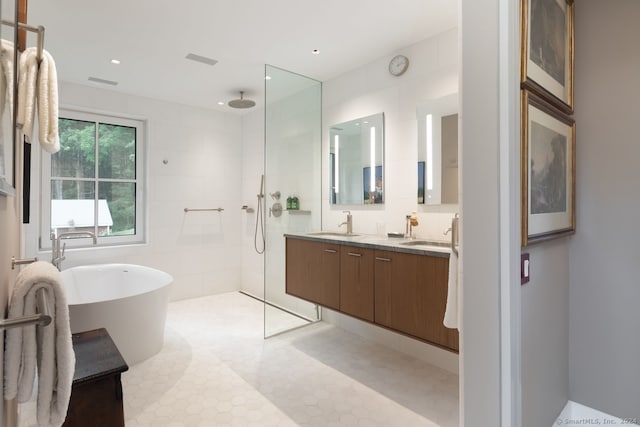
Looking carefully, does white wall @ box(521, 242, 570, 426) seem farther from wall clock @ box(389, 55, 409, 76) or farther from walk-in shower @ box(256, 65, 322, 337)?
walk-in shower @ box(256, 65, 322, 337)

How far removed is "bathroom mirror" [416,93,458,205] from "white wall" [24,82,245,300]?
2.99 m

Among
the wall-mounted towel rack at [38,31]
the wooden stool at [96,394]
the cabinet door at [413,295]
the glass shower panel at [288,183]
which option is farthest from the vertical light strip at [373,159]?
the wall-mounted towel rack at [38,31]

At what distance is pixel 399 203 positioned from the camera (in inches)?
115

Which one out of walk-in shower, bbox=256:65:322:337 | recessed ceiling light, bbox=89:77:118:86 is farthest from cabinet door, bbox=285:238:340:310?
recessed ceiling light, bbox=89:77:118:86

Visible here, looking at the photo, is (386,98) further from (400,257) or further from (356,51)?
(400,257)

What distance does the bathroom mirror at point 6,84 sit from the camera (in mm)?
693

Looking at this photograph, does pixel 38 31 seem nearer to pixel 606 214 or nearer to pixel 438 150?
pixel 438 150

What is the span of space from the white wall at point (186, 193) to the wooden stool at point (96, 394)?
280 cm

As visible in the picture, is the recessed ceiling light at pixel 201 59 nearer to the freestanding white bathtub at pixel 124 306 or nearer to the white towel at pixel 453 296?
the freestanding white bathtub at pixel 124 306

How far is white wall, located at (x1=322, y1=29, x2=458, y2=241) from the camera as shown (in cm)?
261

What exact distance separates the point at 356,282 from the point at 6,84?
2.21 metres

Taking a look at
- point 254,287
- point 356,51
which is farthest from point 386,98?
point 254,287

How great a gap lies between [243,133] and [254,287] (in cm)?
219

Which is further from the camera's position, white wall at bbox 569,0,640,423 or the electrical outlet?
white wall at bbox 569,0,640,423
